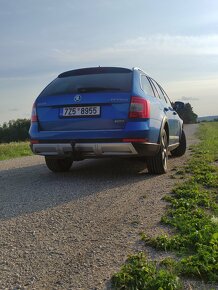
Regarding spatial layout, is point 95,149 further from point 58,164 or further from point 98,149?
point 58,164

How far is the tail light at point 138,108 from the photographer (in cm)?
589

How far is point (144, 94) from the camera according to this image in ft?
20.6

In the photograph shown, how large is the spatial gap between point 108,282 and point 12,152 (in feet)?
41.9

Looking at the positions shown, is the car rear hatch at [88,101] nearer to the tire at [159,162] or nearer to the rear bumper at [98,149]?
the rear bumper at [98,149]

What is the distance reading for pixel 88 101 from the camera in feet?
19.8

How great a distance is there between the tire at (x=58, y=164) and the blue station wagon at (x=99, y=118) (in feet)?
2.64

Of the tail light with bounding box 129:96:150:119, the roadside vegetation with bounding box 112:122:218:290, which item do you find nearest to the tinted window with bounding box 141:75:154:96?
the tail light with bounding box 129:96:150:119

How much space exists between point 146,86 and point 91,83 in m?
1.04

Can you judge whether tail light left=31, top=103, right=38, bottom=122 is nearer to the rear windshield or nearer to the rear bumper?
the rear windshield

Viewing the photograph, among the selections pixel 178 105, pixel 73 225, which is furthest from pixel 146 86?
pixel 73 225

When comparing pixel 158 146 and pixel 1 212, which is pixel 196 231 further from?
pixel 158 146

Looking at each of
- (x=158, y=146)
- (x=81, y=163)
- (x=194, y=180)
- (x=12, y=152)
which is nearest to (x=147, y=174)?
(x=158, y=146)

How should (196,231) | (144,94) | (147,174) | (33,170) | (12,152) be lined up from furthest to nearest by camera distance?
(12,152) < (33,170) < (147,174) < (144,94) < (196,231)

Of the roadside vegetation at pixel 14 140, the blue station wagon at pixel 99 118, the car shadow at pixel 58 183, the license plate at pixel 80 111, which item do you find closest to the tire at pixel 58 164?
the car shadow at pixel 58 183
